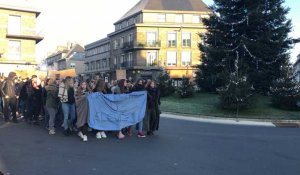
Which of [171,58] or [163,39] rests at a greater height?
[163,39]

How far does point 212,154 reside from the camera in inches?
377

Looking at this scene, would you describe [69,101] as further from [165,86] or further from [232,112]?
[165,86]

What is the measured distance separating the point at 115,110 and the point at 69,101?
1.57 metres

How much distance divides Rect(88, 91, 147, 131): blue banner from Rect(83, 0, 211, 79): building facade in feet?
166

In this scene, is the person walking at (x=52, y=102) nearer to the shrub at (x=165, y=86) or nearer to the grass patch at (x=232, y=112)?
the grass patch at (x=232, y=112)

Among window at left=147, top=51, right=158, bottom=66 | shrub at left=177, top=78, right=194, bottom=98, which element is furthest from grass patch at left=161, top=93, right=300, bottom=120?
window at left=147, top=51, right=158, bottom=66

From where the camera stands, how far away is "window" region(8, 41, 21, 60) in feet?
157

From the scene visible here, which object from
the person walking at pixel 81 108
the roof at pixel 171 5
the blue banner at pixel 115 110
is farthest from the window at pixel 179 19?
the person walking at pixel 81 108

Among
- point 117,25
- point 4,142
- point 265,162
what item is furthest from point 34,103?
point 117,25

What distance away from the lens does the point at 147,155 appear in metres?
9.10

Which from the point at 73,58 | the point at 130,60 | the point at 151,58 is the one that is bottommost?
the point at 130,60

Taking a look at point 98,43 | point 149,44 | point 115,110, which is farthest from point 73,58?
point 115,110

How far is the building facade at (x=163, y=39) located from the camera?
64312mm

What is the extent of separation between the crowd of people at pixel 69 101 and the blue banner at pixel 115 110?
0.19 m
